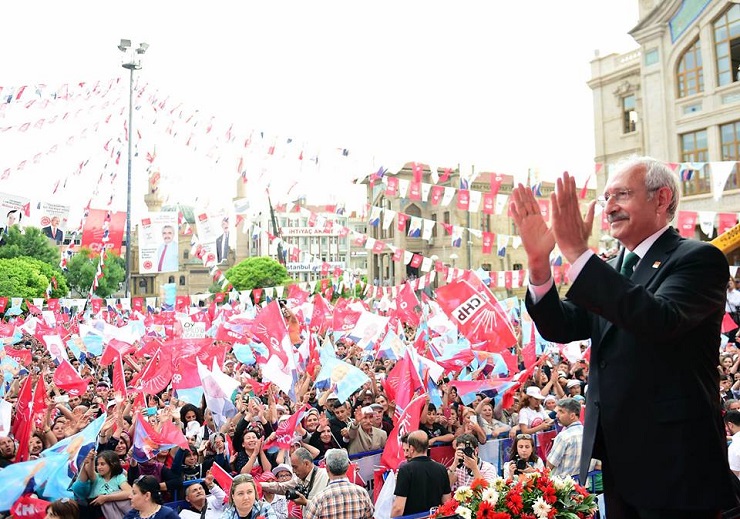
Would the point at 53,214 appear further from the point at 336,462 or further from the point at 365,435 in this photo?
the point at 336,462

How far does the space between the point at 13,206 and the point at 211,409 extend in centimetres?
1902

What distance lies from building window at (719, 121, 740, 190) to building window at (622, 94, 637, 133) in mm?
7651

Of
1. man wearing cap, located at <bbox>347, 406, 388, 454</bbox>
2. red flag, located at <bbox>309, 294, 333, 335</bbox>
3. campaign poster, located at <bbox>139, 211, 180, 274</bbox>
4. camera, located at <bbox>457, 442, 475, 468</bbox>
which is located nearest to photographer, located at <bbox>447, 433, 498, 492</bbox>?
camera, located at <bbox>457, 442, 475, 468</bbox>

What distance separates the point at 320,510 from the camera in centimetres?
606

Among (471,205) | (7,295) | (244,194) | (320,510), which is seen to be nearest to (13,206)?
(471,205)

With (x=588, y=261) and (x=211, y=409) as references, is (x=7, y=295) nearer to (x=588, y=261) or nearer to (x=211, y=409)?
(x=211, y=409)

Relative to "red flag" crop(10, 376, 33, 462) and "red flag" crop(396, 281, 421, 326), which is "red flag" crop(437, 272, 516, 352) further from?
"red flag" crop(10, 376, 33, 462)

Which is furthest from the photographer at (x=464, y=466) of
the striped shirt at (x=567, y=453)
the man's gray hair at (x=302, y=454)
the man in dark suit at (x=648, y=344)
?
the man in dark suit at (x=648, y=344)

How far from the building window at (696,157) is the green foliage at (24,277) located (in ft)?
158

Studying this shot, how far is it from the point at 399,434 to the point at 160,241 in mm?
20087

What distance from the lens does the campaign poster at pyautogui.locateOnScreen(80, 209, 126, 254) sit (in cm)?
3014

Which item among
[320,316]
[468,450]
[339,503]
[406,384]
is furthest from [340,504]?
[320,316]

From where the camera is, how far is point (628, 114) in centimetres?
3634

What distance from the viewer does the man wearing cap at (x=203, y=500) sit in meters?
6.85
